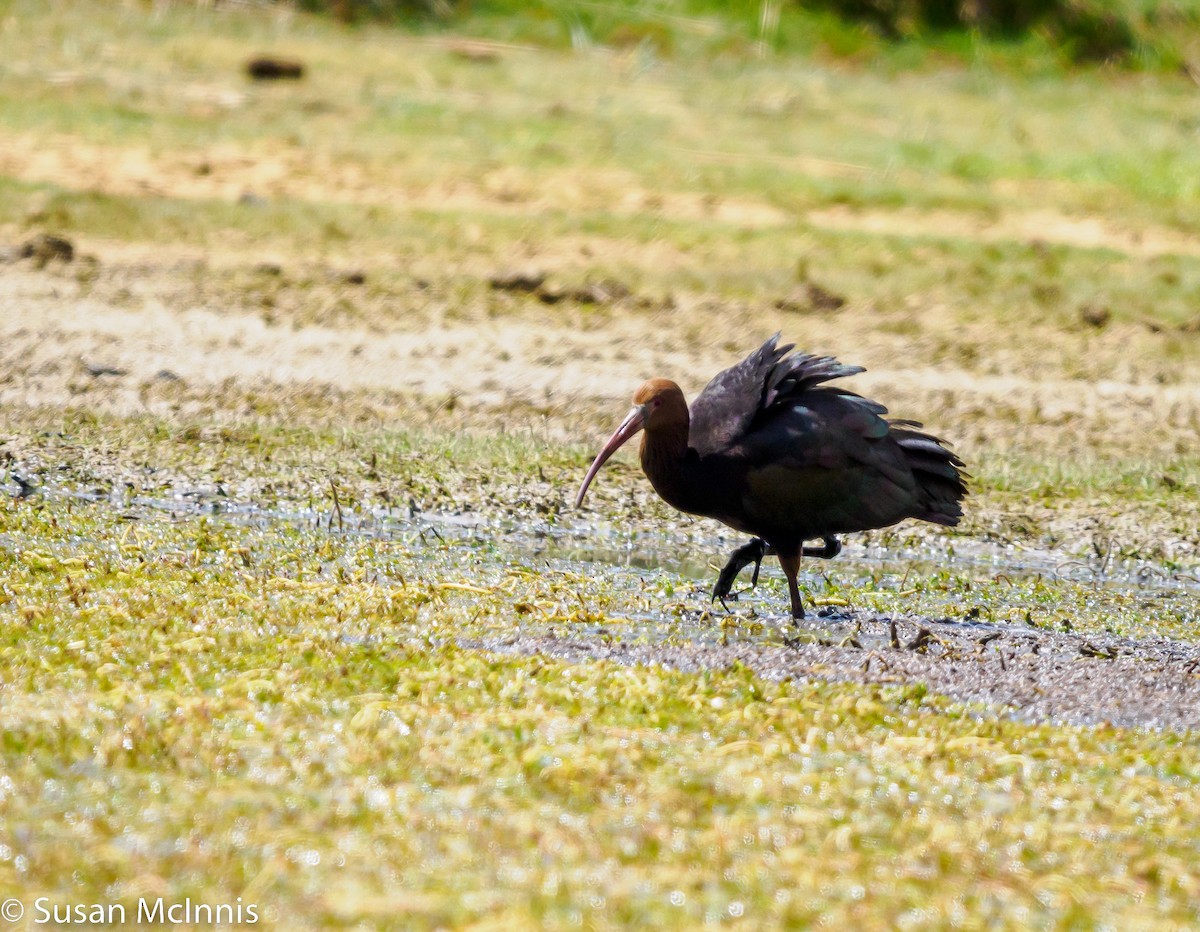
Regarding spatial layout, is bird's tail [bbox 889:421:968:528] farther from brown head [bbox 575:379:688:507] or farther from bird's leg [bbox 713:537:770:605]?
brown head [bbox 575:379:688:507]

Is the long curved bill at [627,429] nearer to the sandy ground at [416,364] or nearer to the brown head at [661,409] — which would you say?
the brown head at [661,409]

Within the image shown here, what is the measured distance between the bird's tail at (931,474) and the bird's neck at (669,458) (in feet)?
2.99

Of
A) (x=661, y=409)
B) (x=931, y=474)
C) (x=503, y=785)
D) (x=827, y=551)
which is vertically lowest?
(x=827, y=551)

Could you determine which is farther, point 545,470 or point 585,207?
point 585,207

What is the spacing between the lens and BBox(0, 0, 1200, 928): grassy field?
13.3ft

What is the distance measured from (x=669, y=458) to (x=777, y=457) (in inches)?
16.2

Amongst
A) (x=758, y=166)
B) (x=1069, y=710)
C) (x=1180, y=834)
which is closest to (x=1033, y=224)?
(x=758, y=166)

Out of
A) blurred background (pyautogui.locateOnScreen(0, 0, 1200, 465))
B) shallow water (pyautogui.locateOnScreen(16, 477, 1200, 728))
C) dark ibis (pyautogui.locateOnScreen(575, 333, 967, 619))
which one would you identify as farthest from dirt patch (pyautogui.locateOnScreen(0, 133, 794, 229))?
dark ibis (pyautogui.locateOnScreen(575, 333, 967, 619))

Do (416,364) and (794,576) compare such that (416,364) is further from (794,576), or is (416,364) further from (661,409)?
(794,576)

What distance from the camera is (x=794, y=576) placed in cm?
668

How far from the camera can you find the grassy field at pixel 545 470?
4.07m

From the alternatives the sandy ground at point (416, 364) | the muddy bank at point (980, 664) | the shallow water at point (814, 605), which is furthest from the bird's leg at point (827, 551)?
the sandy ground at point (416, 364)

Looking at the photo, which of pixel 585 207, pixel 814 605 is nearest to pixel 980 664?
pixel 814 605

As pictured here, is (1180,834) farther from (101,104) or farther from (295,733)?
(101,104)
